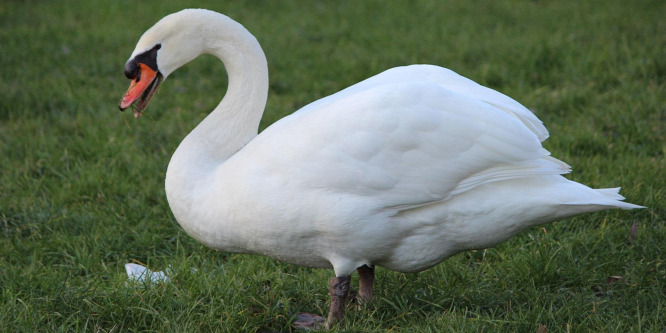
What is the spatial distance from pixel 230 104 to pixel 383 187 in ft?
3.08

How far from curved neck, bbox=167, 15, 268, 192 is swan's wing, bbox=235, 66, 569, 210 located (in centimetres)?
36

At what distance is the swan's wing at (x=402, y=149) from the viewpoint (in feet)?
10.2

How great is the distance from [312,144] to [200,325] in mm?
901

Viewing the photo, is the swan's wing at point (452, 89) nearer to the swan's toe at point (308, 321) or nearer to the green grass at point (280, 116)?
the green grass at point (280, 116)

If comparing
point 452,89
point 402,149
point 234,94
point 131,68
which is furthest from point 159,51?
point 452,89

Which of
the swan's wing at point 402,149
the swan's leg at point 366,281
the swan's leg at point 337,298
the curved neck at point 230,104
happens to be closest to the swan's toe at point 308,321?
the swan's leg at point 337,298

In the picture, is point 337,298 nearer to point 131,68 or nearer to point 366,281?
point 366,281

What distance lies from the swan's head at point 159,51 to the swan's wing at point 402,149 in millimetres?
621

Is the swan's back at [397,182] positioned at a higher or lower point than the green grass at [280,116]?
higher

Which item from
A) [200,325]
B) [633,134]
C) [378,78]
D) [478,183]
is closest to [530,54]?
[633,134]

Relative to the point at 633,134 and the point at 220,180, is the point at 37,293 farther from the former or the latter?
the point at 633,134

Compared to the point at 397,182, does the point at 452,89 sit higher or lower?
higher

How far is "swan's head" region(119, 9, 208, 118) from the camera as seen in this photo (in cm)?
342

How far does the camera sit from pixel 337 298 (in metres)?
3.36
